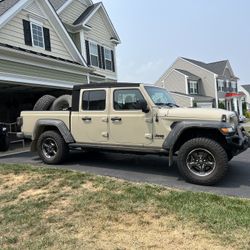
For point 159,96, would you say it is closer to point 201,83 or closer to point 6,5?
point 6,5

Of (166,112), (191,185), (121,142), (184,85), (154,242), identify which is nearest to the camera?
(154,242)

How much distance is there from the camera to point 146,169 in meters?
8.28

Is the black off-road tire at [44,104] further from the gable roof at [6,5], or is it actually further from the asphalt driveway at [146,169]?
the gable roof at [6,5]

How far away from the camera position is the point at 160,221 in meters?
5.04

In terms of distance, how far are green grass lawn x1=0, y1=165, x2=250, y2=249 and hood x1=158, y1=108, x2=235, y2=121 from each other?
1561 millimetres

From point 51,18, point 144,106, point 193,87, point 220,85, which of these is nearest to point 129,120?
point 144,106

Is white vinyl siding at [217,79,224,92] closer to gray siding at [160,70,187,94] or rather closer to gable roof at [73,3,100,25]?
gray siding at [160,70,187,94]

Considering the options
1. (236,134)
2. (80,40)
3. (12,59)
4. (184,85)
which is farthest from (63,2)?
(184,85)

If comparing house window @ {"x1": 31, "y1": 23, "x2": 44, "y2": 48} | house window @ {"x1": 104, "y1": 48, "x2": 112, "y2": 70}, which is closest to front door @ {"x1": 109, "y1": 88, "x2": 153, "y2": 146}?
house window @ {"x1": 31, "y1": 23, "x2": 44, "y2": 48}

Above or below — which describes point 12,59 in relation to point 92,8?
below

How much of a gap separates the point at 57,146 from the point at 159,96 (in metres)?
2.83

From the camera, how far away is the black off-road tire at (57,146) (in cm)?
887

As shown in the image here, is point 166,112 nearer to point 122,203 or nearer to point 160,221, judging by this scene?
point 122,203

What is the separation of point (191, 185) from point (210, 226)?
214 centimetres
